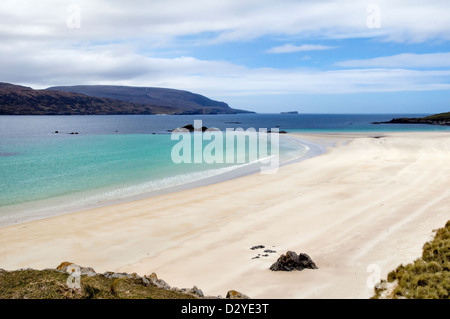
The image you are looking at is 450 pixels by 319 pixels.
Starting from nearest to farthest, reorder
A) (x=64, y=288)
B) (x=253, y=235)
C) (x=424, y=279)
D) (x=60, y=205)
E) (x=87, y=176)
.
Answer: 1. (x=64, y=288)
2. (x=424, y=279)
3. (x=253, y=235)
4. (x=60, y=205)
5. (x=87, y=176)

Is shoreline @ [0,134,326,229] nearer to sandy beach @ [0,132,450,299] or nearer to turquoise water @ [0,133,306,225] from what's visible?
turquoise water @ [0,133,306,225]

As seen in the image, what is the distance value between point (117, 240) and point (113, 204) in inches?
261

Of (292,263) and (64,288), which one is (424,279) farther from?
(64,288)

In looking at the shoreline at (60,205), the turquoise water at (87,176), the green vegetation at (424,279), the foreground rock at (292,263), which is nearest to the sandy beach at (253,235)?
the foreground rock at (292,263)

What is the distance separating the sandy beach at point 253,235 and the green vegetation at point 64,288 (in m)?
2.26

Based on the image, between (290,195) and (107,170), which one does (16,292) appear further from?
(107,170)

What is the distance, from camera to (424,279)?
667 cm

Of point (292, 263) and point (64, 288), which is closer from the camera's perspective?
point (64, 288)

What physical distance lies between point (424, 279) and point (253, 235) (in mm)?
6744

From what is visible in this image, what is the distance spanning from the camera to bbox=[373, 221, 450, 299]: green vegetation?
6.23 m

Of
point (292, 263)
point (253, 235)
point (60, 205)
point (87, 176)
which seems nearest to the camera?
point (292, 263)

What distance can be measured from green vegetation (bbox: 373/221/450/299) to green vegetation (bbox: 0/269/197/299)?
3687mm

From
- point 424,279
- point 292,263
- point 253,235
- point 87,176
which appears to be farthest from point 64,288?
point 87,176

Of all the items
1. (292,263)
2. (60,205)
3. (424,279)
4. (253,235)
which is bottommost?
(60,205)
